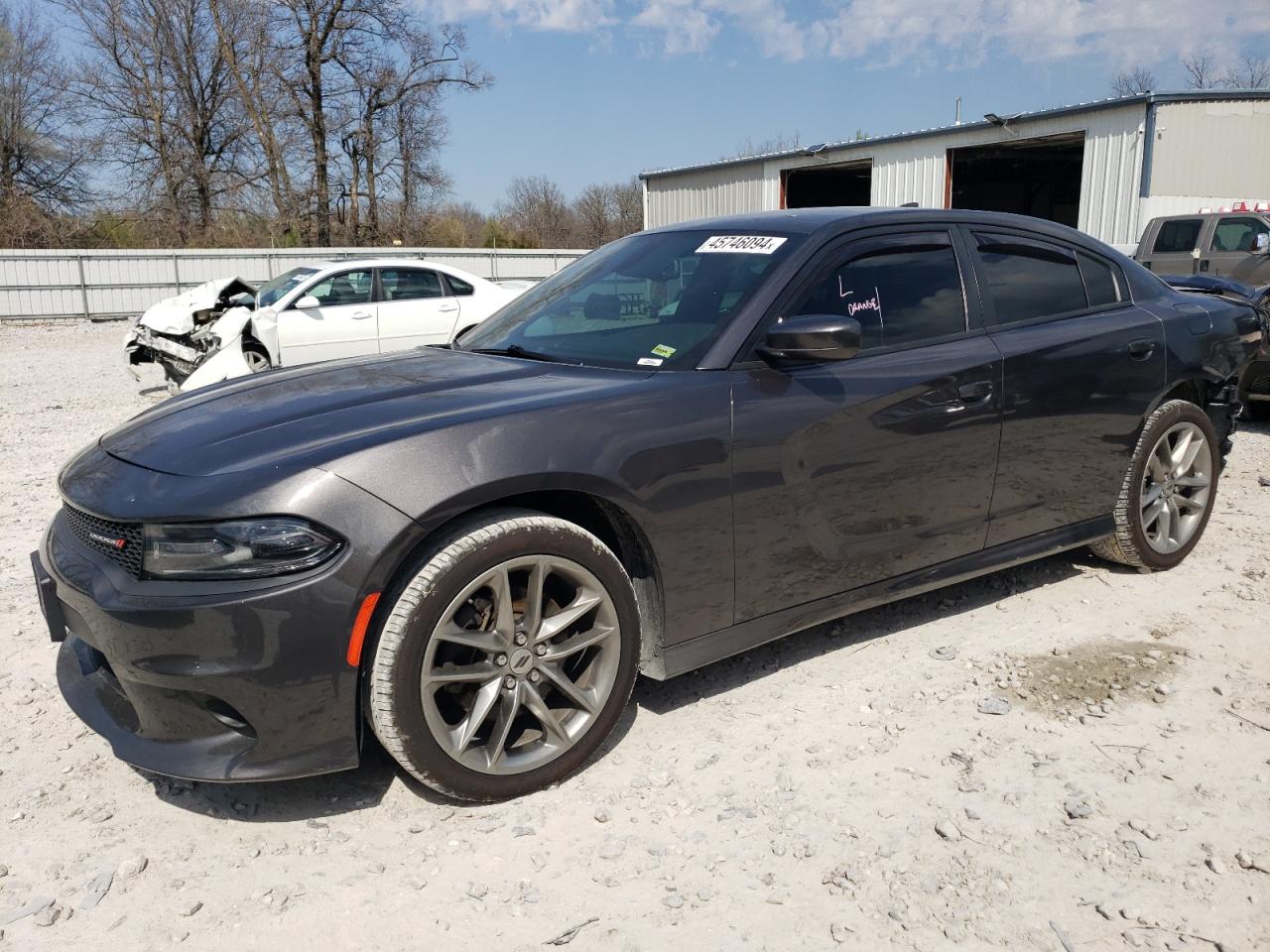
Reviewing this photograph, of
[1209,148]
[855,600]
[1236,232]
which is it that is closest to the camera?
[855,600]

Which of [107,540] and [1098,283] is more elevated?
[1098,283]

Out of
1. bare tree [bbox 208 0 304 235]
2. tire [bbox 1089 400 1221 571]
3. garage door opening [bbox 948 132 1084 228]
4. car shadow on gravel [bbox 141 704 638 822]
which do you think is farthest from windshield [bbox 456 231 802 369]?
bare tree [bbox 208 0 304 235]

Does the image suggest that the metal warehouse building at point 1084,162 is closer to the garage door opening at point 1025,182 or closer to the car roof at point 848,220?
the garage door opening at point 1025,182

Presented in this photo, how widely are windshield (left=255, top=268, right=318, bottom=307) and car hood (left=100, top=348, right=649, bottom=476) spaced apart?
8.29 m

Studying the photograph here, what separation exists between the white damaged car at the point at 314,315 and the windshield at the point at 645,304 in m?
6.45

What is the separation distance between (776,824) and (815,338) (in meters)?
1.41

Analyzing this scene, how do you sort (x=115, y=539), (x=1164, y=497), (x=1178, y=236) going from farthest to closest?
1. (x=1178, y=236)
2. (x=1164, y=497)
3. (x=115, y=539)

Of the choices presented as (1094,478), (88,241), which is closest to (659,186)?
(88,241)

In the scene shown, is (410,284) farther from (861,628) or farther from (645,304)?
(861,628)

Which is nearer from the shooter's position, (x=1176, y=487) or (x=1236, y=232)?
(x=1176, y=487)

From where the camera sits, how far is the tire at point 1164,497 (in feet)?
14.1

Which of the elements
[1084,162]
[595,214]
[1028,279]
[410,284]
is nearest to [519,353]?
[1028,279]

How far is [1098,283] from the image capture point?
423 centimetres

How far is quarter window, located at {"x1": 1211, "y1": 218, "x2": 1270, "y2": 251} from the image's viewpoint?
1296 cm
